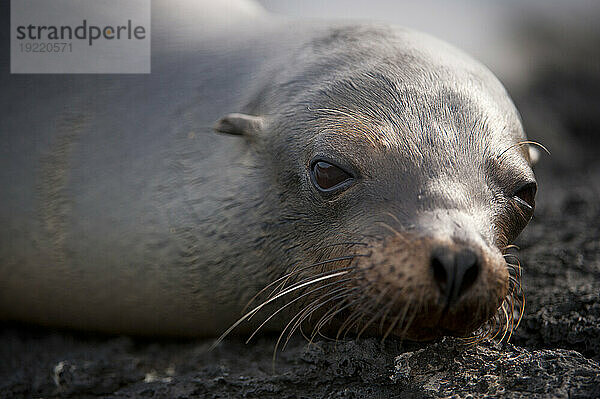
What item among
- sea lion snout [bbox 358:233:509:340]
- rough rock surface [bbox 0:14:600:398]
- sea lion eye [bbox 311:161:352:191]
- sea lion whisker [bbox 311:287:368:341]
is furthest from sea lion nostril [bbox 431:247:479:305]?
sea lion eye [bbox 311:161:352:191]

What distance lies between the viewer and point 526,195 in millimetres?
3207

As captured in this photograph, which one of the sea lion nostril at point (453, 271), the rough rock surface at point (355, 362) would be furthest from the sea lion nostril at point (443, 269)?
the rough rock surface at point (355, 362)

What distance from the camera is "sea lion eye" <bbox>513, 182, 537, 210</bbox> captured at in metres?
3.14

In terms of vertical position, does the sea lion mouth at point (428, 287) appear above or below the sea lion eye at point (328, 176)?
below

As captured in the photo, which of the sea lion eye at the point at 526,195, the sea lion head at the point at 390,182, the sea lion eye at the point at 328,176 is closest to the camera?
the sea lion head at the point at 390,182

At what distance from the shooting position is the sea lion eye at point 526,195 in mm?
3141

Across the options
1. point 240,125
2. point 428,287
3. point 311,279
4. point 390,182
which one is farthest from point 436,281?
point 240,125

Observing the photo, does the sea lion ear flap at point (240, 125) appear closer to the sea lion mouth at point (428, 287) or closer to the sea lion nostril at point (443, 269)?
the sea lion mouth at point (428, 287)

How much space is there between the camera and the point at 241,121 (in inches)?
132

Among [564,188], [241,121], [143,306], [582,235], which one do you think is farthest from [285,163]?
[564,188]

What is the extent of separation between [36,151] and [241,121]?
124 cm

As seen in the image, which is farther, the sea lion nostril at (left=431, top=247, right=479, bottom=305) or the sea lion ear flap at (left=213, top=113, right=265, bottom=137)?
the sea lion ear flap at (left=213, top=113, right=265, bottom=137)

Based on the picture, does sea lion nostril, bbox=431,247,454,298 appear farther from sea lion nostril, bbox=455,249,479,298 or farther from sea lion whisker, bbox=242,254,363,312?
sea lion whisker, bbox=242,254,363,312

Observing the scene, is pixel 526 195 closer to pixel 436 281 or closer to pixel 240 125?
pixel 436 281
